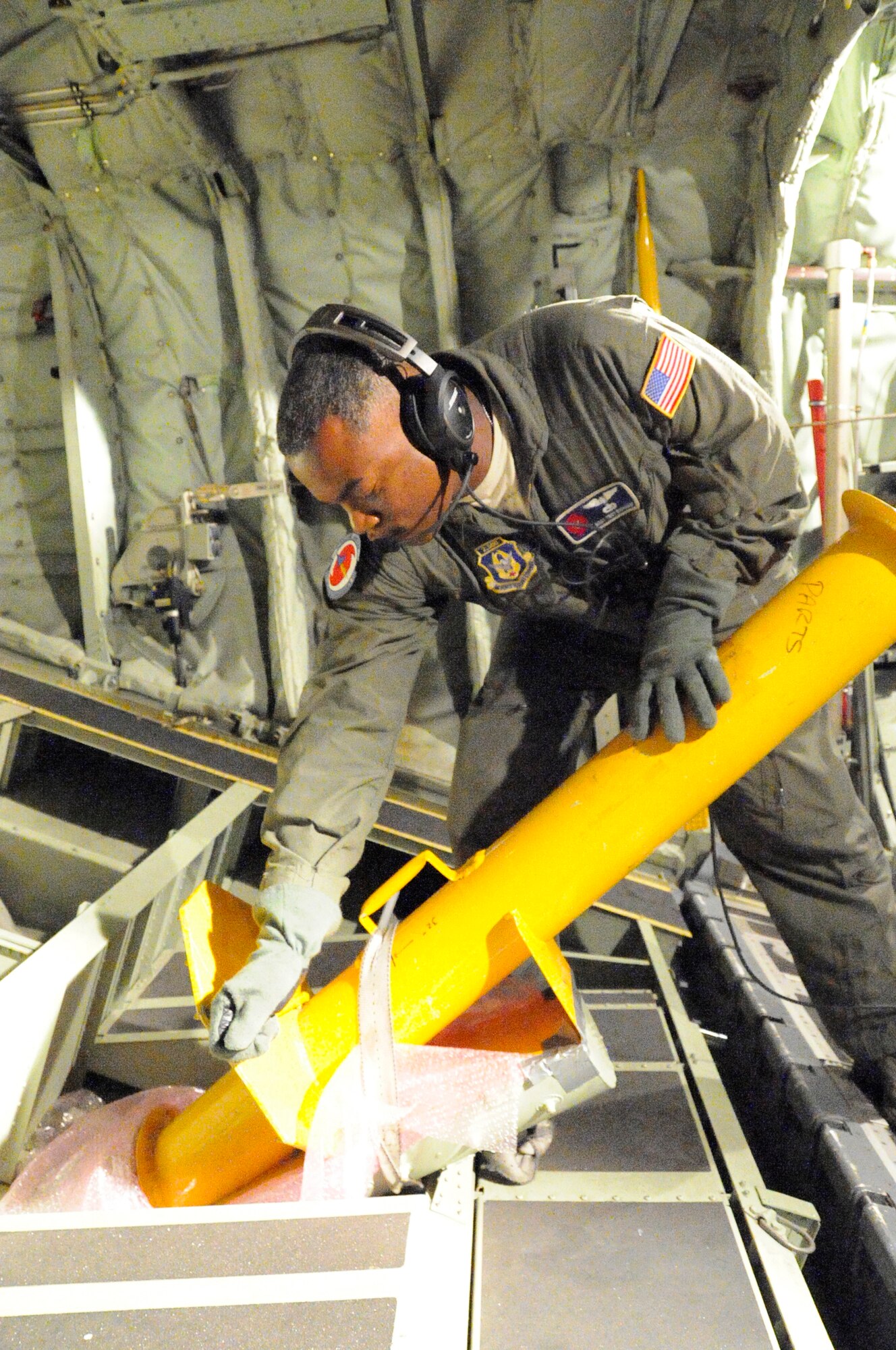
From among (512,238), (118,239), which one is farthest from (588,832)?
(118,239)

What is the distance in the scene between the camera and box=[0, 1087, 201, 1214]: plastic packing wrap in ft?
4.55

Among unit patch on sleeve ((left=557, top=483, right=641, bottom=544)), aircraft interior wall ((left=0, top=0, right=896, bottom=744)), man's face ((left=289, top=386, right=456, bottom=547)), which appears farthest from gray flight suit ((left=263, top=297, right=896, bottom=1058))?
aircraft interior wall ((left=0, top=0, right=896, bottom=744))

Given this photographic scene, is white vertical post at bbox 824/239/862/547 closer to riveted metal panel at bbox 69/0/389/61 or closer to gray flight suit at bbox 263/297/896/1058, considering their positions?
gray flight suit at bbox 263/297/896/1058

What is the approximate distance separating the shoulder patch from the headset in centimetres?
37

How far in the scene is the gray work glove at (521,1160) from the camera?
1.57 metres

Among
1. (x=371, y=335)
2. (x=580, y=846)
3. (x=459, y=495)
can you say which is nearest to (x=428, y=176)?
(x=371, y=335)

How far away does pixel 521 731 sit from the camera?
75.9 inches

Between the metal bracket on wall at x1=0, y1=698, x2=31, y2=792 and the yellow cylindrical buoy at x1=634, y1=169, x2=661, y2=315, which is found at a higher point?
the yellow cylindrical buoy at x1=634, y1=169, x2=661, y2=315

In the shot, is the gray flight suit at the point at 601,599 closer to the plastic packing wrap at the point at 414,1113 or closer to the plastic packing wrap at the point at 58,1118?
the plastic packing wrap at the point at 414,1113

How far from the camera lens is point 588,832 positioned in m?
1.40

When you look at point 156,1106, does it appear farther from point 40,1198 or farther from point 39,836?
point 39,836

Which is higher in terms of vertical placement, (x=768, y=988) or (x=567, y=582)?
(x=567, y=582)

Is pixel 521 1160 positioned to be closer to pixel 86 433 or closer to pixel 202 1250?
pixel 202 1250

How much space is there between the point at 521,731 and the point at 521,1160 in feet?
2.93
